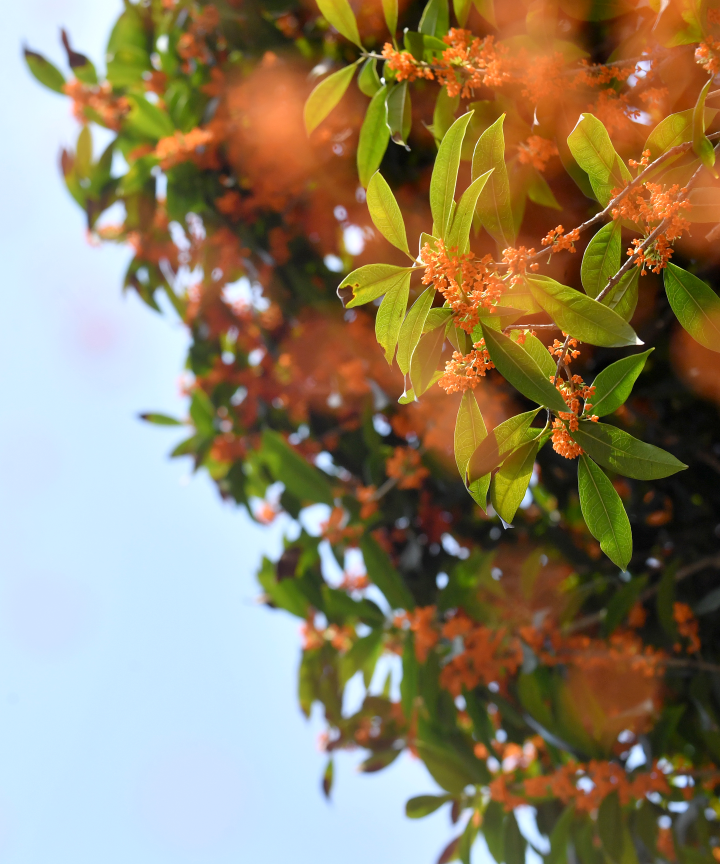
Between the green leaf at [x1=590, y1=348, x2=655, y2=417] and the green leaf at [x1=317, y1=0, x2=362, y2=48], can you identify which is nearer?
the green leaf at [x1=590, y1=348, x2=655, y2=417]

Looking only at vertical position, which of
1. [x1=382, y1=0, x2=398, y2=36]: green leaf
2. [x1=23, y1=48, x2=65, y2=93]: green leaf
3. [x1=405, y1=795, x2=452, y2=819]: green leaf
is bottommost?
[x1=405, y1=795, x2=452, y2=819]: green leaf

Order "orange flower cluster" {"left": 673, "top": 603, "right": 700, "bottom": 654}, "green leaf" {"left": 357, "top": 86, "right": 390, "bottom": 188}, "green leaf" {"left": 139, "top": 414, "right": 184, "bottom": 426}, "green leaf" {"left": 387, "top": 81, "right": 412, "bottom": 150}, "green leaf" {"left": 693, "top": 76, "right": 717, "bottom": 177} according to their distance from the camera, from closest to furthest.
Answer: "green leaf" {"left": 693, "top": 76, "right": 717, "bottom": 177} → "green leaf" {"left": 387, "top": 81, "right": 412, "bottom": 150} → "green leaf" {"left": 357, "top": 86, "right": 390, "bottom": 188} → "orange flower cluster" {"left": 673, "top": 603, "right": 700, "bottom": 654} → "green leaf" {"left": 139, "top": 414, "right": 184, "bottom": 426}

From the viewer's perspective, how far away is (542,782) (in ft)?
8.00

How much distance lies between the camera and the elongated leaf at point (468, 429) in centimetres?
108

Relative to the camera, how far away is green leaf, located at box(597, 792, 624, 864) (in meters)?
2.18

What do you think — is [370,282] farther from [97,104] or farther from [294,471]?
[97,104]

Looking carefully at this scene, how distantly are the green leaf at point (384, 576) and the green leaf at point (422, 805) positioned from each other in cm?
78

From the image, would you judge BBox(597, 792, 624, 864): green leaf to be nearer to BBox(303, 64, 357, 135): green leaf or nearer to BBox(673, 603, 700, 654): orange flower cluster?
BBox(673, 603, 700, 654): orange flower cluster

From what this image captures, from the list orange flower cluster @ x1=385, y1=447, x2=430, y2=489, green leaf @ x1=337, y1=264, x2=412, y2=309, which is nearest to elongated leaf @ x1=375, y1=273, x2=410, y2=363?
green leaf @ x1=337, y1=264, x2=412, y2=309

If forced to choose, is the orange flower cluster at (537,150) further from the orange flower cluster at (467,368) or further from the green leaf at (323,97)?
the orange flower cluster at (467,368)

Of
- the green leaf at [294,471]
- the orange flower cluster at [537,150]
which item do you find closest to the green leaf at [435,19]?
the orange flower cluster at [537,150]

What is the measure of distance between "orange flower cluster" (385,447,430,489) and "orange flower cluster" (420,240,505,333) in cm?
187

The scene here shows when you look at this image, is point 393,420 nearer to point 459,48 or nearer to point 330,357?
point 330,357

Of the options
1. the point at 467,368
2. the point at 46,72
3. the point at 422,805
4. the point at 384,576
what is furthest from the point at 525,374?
the point at 46,72
